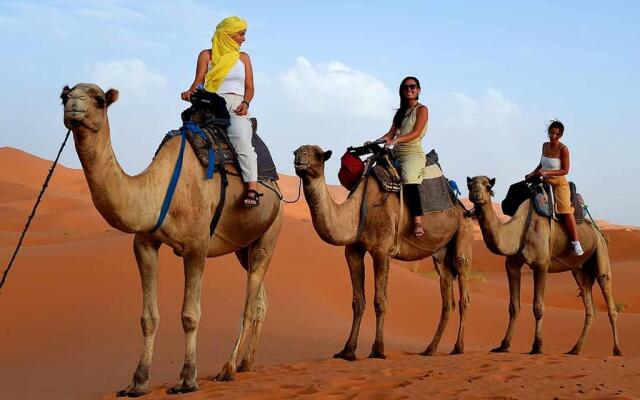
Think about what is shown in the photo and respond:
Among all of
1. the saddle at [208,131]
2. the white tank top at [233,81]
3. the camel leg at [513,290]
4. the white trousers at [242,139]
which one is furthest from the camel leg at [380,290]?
the white tank top at [233,81]

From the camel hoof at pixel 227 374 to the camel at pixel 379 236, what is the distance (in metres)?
1.84

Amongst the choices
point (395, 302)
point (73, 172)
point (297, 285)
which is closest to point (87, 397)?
point (297, 285)

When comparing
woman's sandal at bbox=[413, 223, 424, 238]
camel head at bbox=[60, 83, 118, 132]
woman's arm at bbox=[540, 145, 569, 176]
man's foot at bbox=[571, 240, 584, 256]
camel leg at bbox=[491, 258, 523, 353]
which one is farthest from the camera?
woman's arm at bbox=[540, 145, 569, 176]

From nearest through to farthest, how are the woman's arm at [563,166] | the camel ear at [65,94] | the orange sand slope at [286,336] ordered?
the camel ear at [65,94] < the orange sand slope at [286,336] < the woman's arm at [563,166]

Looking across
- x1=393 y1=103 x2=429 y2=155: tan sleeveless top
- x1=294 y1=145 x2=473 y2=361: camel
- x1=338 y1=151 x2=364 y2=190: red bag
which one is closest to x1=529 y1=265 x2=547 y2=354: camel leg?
x1=294 y1=145 x2=473 y2=361: camel

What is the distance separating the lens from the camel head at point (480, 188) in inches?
398

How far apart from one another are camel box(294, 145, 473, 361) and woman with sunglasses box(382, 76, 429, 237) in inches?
7.8

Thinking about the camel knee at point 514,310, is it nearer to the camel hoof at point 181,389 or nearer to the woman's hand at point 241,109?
the woman's hand at point 241,109

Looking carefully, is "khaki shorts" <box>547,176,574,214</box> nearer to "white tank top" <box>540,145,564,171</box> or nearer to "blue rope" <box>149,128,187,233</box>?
"white tank top" <box>540,145,564,171</box>

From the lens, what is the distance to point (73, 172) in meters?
69.1

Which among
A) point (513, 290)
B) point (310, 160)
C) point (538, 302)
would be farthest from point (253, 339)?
point (538, 302)

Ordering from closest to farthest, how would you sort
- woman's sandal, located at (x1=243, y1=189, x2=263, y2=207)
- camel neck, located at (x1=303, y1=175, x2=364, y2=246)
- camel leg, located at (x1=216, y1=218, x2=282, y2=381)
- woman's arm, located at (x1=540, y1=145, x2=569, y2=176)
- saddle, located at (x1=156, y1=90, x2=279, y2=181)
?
saddle, located at (x1=156, y1=90, x2=279, y2=181), woman's sandal, located at (x1=243, y1=189, x2=263, y2=207), camel leg, located at (x1=216, y1=218, x2=282, y2=381), camel neck, located at (x1=303, y1=175, x2=364, y2=246), woman's arm, located at (x1=540, y1=145, x2=569, y2=176)

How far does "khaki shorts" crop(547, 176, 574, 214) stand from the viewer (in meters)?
11.6

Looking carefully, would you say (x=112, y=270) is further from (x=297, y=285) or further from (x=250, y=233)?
(x=250, y=233)
